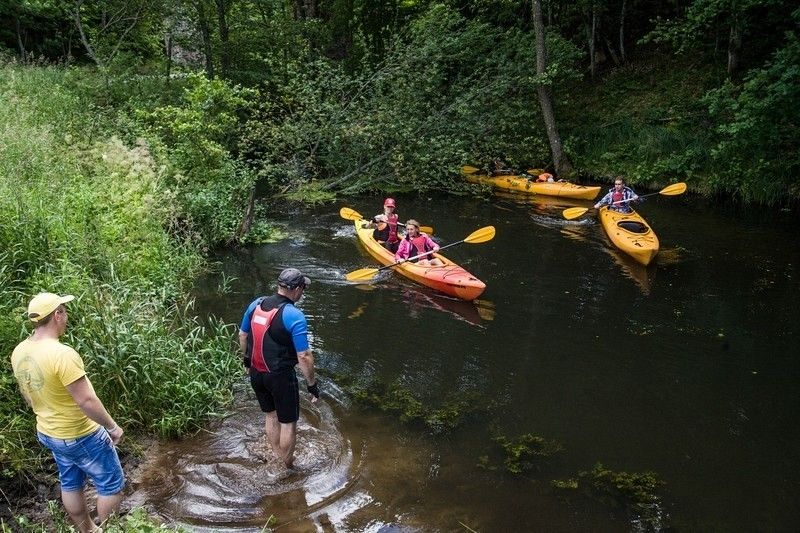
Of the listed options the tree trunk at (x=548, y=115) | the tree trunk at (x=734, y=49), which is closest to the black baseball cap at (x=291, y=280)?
the tree trunk at (x=548, y=115)

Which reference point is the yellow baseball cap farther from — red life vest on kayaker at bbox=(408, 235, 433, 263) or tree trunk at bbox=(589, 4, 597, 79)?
tree trunk at bbox=(589, 4, 597, 79)

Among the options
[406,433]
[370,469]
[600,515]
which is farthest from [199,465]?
[600,515]

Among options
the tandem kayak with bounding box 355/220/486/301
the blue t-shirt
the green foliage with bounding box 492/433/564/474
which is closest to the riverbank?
the blue t-shirt

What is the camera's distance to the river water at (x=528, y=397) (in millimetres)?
4523

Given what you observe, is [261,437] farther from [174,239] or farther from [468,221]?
[468,221]

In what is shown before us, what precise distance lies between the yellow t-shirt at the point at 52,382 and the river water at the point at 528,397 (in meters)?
1.19

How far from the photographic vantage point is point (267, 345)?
434 centimetres

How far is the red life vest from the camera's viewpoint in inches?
170

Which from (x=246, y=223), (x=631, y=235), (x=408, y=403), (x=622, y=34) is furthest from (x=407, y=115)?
(x=408, y=403)

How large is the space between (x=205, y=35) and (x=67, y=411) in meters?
15.7

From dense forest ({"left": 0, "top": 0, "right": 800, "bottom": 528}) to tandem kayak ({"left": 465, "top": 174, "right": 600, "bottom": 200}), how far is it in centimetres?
76

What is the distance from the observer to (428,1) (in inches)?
804

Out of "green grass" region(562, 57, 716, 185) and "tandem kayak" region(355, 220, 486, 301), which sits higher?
"green grass" region(562, 57, 716, 185)

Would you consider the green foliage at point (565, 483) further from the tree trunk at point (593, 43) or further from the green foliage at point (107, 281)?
the tree trunk at point (593, 43)
